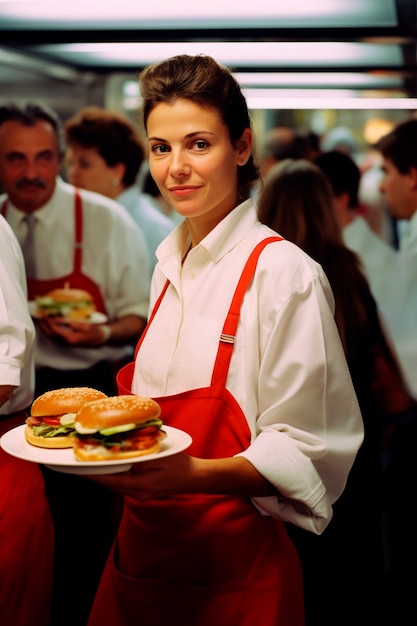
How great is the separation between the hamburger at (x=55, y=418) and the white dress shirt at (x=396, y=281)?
5.37 ft

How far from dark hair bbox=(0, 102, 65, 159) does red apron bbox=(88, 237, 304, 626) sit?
5.09ft

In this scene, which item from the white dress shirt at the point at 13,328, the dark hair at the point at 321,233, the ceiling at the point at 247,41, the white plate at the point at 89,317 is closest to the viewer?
the white dress shirt at the point at 13,328

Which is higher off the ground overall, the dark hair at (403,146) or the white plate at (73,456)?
the dark hair at (403,146)

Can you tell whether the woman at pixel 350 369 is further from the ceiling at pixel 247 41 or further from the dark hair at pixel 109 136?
the dark hair at pixel 109 136

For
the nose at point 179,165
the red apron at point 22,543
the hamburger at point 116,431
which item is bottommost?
the red apron at point 22,543

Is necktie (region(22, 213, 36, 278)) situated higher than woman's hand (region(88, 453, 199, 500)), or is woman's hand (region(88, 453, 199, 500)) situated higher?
necktie (region(22, 213, 36, 278))

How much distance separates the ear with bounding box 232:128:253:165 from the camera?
1593mm

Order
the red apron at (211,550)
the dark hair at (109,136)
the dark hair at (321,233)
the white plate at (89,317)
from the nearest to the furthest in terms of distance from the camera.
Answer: the red apron at (211,550) < the dark hair at (321,233) < the white plate at (89,317) < the dark hair at (109,136)

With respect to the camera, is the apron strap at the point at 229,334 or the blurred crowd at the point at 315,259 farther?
the blurred crowd at the point at 315,259

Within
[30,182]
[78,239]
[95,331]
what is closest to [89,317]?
[95,331]

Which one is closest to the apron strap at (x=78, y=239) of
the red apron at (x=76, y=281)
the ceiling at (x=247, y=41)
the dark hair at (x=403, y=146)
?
the red apron at (x=76, y=281)

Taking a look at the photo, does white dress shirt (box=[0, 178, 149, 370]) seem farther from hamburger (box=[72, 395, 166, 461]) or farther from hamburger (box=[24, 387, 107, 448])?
hamburger (box=[72, 395, 166, 461])

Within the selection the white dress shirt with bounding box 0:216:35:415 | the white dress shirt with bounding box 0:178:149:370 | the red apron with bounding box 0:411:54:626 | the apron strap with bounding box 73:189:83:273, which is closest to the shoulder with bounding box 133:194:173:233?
the white dress shirt with bounding box 0:178:149:370

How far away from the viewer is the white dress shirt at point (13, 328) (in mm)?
1727
